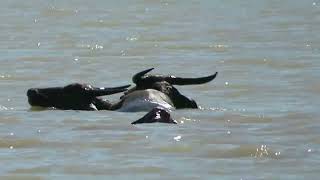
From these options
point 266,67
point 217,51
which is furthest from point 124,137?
point 217,51

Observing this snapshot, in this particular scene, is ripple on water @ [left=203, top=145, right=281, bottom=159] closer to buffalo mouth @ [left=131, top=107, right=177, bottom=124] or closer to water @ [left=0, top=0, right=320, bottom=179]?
water @ [left=0, top=0, right=320, bottom=179]

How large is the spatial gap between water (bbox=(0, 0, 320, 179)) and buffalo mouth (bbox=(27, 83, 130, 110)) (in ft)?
0.41

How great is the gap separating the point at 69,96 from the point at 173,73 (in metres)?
3.74

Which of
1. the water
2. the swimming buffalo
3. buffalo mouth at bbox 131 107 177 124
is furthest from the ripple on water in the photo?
the swimming buffalo

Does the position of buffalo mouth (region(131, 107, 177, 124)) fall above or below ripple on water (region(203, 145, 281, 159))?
below

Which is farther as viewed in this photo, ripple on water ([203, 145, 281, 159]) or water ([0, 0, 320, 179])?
ripple on water ([203, 145, 281, 159])

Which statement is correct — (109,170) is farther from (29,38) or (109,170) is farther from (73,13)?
(73,13)

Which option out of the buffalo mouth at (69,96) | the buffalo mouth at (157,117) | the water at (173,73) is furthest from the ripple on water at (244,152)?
the buffalo mouth at (69,96)

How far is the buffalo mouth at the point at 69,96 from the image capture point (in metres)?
13.0

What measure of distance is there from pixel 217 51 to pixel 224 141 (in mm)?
8218

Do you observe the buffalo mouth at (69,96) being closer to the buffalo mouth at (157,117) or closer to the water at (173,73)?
the water at (173,73)

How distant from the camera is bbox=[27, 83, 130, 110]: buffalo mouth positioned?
12984 mm

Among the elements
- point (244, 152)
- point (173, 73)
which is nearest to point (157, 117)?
point (244, 152)

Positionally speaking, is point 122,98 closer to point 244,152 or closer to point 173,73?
point 244,152
